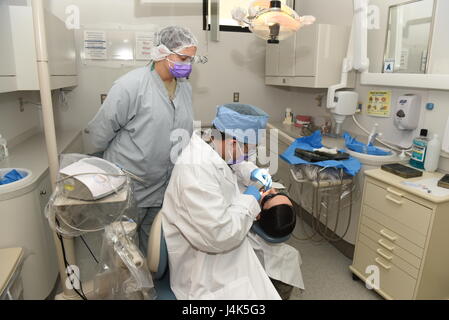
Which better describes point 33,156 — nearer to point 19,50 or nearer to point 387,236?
point 19,50

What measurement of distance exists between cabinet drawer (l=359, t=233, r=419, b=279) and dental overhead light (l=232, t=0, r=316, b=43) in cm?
155

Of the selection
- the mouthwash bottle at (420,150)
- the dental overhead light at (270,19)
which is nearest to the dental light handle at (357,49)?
the dental overhead light at (270,19)

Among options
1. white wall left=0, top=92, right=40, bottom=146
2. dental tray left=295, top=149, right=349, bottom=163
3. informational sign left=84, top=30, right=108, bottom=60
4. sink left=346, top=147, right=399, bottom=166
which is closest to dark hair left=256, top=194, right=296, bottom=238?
dental tray left=295, top=149, right=349, bottom=163

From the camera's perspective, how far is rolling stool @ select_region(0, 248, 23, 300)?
1.25 metres

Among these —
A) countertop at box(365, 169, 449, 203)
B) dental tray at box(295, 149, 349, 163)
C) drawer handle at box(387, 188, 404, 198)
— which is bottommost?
drawer handle at box(387, 188, 404, 198)

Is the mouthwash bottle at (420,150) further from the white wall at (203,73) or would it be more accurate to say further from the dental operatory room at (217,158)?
the white wall at (203,73)

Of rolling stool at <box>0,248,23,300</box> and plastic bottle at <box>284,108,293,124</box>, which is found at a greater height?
plastic bottle at <box>284,108,293,124</box>

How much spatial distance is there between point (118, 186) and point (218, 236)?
47cm

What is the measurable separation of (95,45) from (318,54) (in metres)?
2.01

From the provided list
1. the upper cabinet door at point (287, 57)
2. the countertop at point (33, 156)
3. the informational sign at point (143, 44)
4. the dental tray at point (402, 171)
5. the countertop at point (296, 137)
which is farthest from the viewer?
the informational sign at point (143, 44)

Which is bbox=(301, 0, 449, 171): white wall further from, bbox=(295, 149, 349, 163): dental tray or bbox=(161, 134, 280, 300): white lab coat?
bbox=(161, 134, 280, 300): white lab coat

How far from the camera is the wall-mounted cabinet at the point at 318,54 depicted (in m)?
2.54

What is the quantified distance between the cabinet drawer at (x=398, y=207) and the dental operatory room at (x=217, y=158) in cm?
1

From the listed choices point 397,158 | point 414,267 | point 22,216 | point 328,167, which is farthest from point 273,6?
point 22,216
